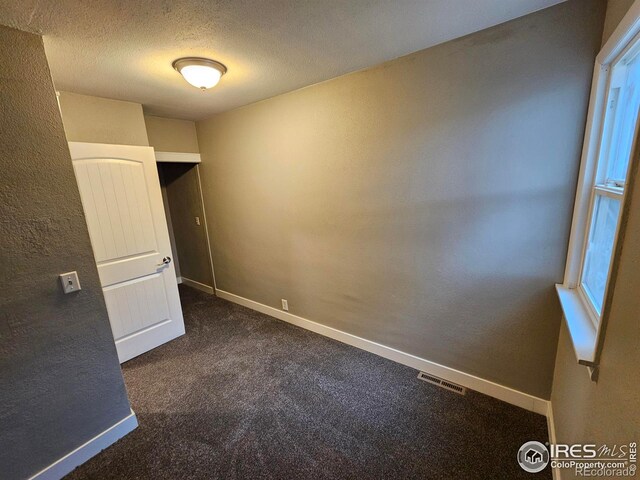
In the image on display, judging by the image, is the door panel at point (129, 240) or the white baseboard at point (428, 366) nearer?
the white baseboard at point (428, 366)

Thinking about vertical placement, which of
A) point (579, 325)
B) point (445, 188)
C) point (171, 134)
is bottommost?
point (579, 325)

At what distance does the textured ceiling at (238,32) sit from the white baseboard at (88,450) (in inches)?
88.8

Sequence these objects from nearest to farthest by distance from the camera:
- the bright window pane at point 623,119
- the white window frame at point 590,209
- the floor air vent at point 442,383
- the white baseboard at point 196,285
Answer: the white window frame at point 590,209 < the bright window pane at point 623,119 < the floor air vent at point 442,383 < the white baseboard at point 196,285

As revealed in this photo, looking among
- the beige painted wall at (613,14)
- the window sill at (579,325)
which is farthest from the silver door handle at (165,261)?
the beige painted wall at (613,14)

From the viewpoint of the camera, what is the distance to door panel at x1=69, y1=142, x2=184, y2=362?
2.26 meters

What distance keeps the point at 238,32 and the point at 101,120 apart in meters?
Answer: 1.73

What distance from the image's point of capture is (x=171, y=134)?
323 cm

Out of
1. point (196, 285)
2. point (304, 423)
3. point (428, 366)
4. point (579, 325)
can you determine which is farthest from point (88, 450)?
point (196, 285)

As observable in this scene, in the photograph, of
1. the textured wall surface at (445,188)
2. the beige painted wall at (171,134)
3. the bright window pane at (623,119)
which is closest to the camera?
A: the bright window pane at (623,119)

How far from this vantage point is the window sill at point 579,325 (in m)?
1.05

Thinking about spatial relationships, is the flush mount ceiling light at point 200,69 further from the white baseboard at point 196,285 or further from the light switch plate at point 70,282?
the white baseboard at point 196,285

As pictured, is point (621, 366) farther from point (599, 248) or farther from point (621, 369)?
point (599, 248)

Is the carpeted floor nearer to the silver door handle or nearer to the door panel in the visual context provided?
the door panel

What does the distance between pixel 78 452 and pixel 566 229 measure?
3086 mm
